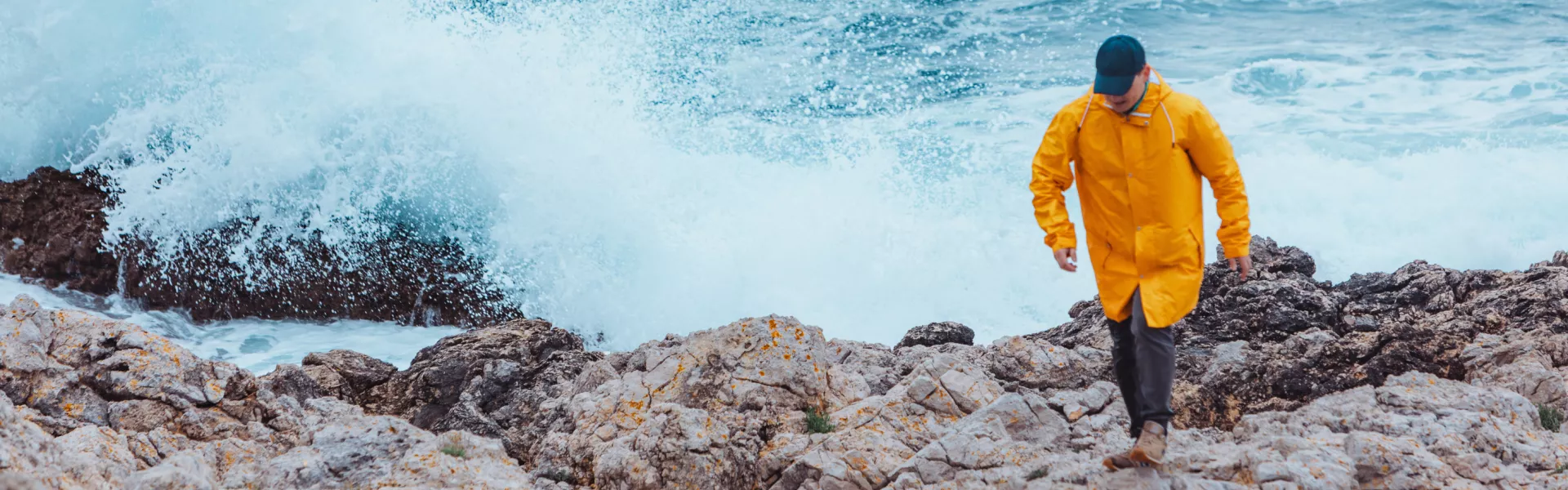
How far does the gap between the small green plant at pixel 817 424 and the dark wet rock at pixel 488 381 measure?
134cm

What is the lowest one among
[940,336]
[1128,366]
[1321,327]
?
[940,336]

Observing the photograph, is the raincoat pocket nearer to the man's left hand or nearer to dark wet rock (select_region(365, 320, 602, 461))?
the man's left hand

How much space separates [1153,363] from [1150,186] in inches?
23.8

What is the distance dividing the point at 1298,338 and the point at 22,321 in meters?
5.96

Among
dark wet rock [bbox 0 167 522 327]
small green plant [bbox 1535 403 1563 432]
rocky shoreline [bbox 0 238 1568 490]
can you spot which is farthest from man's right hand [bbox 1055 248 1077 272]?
dark wet rock [bbox 0 167 522 327]

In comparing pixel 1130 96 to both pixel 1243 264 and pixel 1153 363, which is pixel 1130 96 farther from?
pixel 1153 363

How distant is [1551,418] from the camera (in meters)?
3.80

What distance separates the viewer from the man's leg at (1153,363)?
126 inches

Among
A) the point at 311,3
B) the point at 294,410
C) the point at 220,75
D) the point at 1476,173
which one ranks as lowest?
the point at 1476,173

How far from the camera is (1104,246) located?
3.36m

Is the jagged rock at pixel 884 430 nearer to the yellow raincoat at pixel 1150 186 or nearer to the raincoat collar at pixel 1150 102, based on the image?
the yellow raincoat at pixel 1150 186

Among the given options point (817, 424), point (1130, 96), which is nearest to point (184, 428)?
point (817, 424)

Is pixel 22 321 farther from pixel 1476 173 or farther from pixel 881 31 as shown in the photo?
pixel 881 31

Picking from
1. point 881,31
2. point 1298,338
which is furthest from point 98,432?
point 881,31
